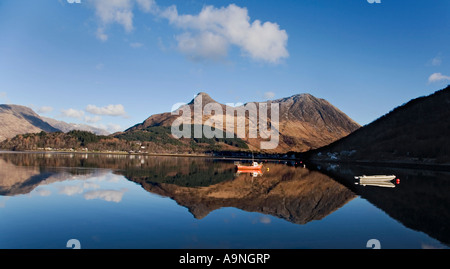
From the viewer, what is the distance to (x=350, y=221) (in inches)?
1238

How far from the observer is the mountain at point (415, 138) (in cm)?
13962

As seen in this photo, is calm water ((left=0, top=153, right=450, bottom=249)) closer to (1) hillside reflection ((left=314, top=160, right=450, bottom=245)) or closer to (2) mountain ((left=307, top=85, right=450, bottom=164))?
(1) hillside reflection ((left=314, top=160, right=450, bottom=245))

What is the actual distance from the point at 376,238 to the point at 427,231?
582 centimetres

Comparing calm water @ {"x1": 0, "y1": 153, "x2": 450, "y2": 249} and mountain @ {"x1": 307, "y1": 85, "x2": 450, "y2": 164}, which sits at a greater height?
mountain @ {"x1": 307, "y1": 85, "x2": 450, "y2": 164}

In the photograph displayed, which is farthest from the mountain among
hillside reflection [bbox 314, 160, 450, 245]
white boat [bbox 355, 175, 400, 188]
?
hillside reflection [bbox 314, 160, 450, 245]

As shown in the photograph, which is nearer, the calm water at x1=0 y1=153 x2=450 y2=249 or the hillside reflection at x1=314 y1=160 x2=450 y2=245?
the calm water at x1=0 y1=153 x2=450 y2=249

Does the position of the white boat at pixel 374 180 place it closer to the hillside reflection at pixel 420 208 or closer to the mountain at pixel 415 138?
the hillside reflection at pixel 420 208

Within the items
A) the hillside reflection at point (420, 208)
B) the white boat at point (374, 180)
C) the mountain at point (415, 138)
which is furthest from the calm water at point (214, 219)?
the mountain at point (415, 138)

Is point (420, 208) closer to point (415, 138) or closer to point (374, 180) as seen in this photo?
point (374, 180)

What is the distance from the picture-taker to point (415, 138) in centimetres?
15612

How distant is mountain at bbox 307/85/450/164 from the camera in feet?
458
